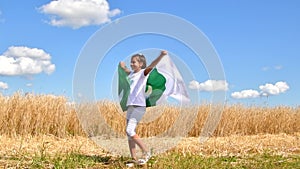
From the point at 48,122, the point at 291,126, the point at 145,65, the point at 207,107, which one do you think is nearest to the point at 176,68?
the point at 145,65

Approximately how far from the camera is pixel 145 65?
7.41m

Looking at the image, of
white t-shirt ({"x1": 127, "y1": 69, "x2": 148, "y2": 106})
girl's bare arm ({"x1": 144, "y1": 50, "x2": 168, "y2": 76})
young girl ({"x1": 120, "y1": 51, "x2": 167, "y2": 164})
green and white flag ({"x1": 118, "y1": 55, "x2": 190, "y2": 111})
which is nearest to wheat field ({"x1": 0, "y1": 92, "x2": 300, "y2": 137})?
green and white flag ({"x1": 118, "y1": 55, "x2": 190, "y2": 111})

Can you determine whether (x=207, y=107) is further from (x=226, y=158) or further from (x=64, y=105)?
(x=226, y=158)

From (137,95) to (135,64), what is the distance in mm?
533

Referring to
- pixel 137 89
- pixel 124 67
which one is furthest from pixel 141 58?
pixel 137 89

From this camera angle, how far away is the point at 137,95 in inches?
282

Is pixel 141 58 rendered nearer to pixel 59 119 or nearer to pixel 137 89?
pixel 137 89

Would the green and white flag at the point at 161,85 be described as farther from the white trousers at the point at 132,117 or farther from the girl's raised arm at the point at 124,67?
the white trousers at the point at 132,117

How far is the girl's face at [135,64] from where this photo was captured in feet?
24.0

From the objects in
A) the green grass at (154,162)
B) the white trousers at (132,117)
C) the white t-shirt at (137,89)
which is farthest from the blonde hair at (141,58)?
the green grass at (154,162)

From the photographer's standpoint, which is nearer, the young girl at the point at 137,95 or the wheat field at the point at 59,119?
the young girl at the point at 137,95

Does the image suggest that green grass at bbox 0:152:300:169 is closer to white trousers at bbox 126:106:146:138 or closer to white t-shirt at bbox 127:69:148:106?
white trousers at bbox 126:106:146:138

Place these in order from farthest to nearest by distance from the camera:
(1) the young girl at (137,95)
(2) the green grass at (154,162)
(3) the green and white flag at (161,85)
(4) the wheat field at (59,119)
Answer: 1. (4) the wheat field at (59,119)
2. (3) the green and white flag at (161,85)
3. (1) the young girl at (137,95)
4. (2) the green grass at (154,162)

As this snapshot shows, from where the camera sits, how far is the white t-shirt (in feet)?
23.5
